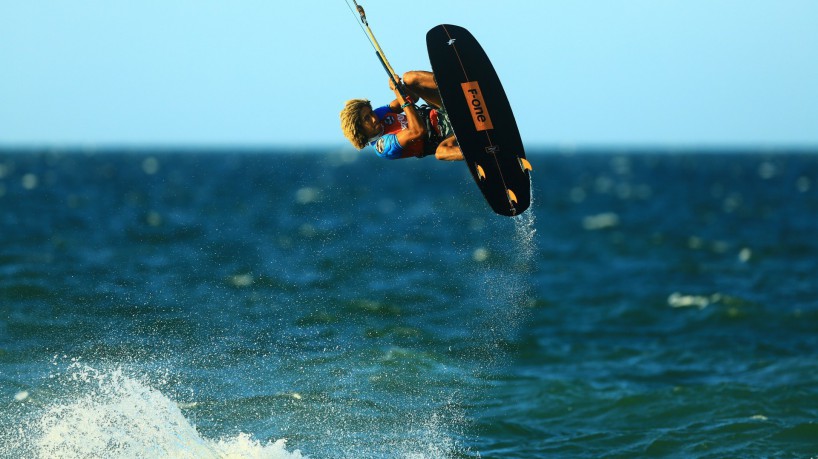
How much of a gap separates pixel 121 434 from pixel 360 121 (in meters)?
3.92

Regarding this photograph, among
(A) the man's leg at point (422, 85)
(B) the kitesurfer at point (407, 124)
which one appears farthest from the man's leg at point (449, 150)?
(A) the man's leg at point (422, 85)

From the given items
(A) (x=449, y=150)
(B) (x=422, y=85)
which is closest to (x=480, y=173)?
(A) (x=449, y=150)

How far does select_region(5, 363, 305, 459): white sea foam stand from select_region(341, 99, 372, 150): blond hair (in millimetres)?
3250

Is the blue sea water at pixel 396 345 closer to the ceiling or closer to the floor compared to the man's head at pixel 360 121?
closer to the floor

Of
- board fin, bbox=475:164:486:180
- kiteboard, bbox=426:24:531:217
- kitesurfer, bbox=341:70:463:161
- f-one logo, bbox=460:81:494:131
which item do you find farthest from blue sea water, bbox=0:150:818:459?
kitesurfer, bbox=341:70:463:161

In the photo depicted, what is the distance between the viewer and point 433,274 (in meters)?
23.9

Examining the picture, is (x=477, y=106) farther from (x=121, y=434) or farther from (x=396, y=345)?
(x=396, y=345)

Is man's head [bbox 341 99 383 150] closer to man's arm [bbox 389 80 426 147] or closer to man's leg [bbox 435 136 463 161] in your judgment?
man's arm [bbox 389 80 426 147]

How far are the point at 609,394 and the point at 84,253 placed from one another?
16.7 meters

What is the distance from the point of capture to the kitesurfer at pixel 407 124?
9.56 metres

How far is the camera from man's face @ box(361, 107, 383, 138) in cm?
982

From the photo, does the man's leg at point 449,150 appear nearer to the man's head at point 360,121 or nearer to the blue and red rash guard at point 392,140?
the blue and red rash guard at point 392,140

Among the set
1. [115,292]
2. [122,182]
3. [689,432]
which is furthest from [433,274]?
[122,182]

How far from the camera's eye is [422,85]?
9680mm
